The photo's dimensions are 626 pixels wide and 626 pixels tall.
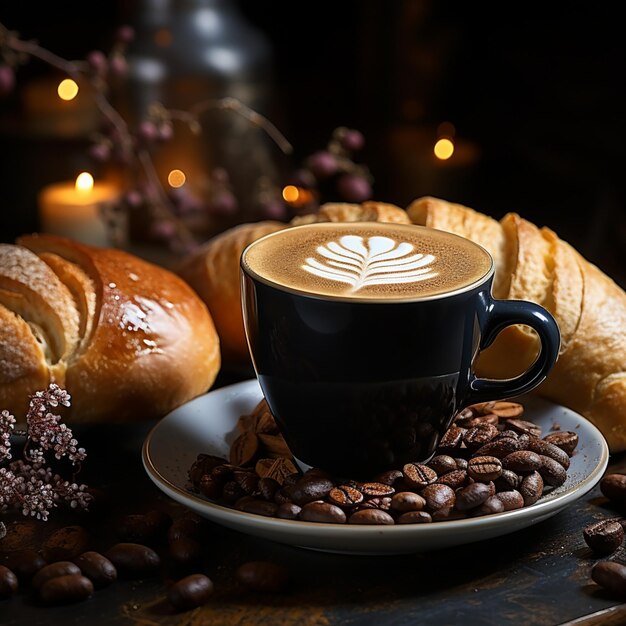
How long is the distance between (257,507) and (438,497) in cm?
18

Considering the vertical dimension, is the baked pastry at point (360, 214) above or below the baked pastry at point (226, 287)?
above

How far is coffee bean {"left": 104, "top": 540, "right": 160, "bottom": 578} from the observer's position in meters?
1.05

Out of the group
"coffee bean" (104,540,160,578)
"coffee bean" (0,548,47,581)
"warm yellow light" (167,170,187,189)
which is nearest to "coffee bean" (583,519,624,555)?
"coffee bean" (104,540,160,578)

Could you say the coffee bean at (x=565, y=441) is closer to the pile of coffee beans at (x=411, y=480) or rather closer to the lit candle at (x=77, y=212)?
the pile of coffee beans at (x=411, y=480)

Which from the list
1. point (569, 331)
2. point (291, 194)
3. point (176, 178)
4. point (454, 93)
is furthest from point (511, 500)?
point (454, 93)

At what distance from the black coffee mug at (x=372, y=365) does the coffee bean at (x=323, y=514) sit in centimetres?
11

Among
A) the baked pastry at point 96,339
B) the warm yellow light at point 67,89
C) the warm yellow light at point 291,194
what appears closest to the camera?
the baked pastry at point 96,339

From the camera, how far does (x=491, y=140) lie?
10.6 feet

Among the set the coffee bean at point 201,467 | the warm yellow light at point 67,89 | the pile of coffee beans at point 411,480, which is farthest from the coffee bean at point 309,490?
the warm yellow light at point 67,89

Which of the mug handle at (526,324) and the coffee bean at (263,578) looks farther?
the mug handle at (526,324)

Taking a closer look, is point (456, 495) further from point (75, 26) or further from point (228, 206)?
point (75, 26)

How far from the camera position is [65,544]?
3.60ft

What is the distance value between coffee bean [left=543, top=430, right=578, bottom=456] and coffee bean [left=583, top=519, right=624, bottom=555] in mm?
115

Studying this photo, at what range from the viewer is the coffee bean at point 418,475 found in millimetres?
1099
